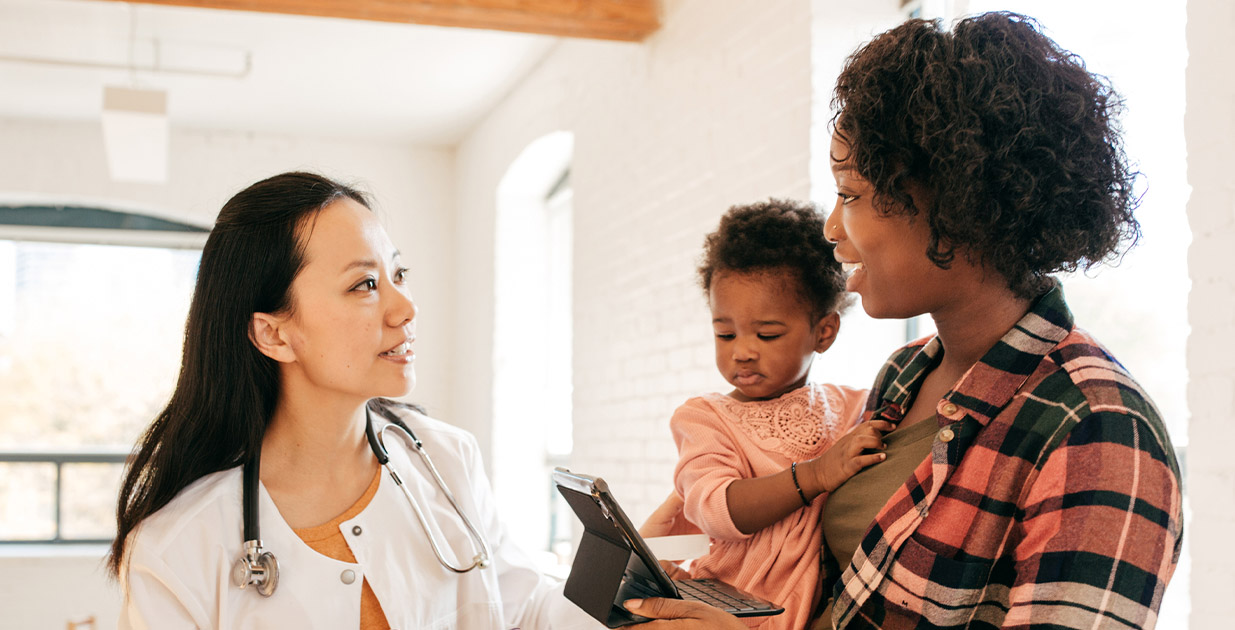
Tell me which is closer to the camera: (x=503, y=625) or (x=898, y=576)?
(x=898, y=576)

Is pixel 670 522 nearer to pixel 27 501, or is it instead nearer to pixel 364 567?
pixel 364 567

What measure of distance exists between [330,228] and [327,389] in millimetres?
299

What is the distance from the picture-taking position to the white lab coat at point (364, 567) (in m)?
1.64

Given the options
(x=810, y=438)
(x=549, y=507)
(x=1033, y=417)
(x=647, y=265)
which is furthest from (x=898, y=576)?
(x=549, y=507)

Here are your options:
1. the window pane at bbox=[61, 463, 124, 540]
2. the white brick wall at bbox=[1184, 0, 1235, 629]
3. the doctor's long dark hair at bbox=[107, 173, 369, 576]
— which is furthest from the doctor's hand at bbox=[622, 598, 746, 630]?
the window pane at bbox=[61, 463, 124, 540]

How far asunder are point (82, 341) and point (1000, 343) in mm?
7759

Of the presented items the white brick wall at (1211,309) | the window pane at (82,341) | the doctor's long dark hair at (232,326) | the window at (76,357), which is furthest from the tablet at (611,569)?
the window pane at (82,341)

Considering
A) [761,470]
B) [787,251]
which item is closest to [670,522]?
[761,470]

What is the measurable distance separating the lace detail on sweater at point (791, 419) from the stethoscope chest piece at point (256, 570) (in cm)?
81

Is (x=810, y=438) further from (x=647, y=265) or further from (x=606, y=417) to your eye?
(x=606, y=417)

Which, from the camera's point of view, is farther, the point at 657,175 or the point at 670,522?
the point at 657,175

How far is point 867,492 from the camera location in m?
1.47

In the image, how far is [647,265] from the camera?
181 inches

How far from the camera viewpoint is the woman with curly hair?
112 centimetres
